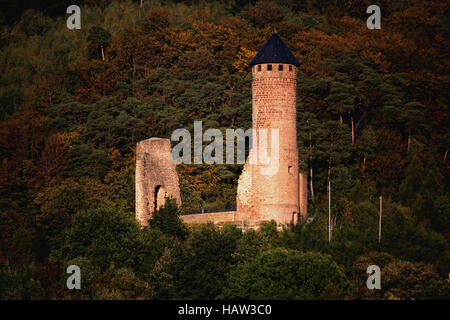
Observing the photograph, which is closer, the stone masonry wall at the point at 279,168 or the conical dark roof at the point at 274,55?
the stone masonry wall at the point at 279,168

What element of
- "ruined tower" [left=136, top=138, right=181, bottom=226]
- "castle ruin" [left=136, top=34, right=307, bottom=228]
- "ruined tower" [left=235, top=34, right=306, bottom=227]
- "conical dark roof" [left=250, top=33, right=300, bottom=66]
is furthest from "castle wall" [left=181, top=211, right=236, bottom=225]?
"conical dark roof" [left=250, top=33, right=300, bottom=66]

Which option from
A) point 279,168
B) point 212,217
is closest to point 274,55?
point 279,168

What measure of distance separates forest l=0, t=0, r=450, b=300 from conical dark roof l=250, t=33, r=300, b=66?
664 centimetres

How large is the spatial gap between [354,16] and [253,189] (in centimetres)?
2972

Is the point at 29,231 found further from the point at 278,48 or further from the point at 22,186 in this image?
the point at 278,48

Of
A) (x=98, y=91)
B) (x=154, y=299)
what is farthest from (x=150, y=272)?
(x=98, y=91)

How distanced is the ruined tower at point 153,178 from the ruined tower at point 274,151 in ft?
12.0

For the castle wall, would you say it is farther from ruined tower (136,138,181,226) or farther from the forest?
ruined tower (136,138,181,226)

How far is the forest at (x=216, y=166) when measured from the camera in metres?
40.3

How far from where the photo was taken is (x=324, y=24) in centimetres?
6462

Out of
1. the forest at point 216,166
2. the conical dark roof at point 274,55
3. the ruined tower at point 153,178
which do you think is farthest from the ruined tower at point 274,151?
the ruined tower at point 153,178

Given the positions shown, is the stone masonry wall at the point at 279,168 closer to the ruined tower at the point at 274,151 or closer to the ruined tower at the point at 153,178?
the ruined tower at the point at 274,151

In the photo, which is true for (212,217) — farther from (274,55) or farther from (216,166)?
(216,166)

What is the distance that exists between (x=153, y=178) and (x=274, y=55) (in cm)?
723
